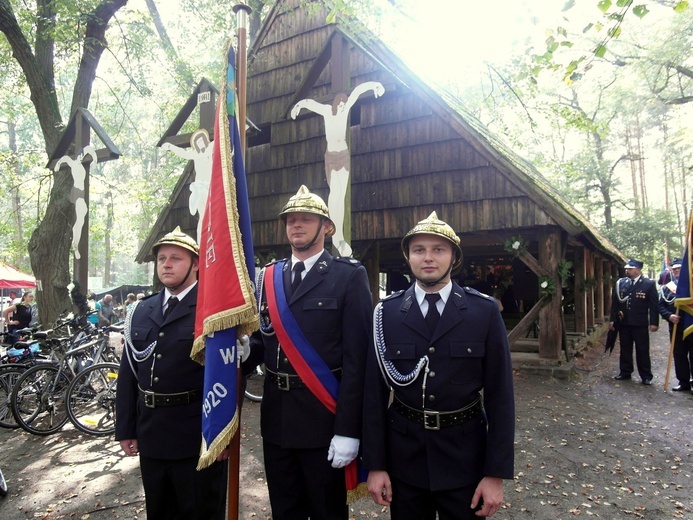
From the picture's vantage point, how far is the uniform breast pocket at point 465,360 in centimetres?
206

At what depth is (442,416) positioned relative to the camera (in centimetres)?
206

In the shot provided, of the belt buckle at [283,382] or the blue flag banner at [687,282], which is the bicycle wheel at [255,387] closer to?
the belt buckle at [283,382]

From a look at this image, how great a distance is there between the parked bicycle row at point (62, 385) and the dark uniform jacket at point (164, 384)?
10.8ft

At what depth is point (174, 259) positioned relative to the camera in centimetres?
271

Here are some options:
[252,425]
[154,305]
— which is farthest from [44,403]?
[154,305]

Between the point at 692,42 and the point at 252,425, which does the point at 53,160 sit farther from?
the point at 692,42

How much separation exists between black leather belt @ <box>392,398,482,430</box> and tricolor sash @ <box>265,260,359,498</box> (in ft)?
1.34

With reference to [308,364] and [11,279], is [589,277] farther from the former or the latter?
[11,279]

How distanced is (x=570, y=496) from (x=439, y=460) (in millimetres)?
2479

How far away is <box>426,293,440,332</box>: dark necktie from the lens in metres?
2.16

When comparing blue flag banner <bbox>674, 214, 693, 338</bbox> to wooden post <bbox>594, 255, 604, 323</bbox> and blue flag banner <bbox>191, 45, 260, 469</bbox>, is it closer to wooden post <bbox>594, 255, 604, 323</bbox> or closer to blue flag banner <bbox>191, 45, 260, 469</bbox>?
blue flag banner <bbox>191, 45, 260, 469</bbox>

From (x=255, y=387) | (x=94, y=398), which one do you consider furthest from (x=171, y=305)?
(x=255, y=387)

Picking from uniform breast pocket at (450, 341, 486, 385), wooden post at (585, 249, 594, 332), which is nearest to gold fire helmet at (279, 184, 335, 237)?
uniform breast pocket at (450, 341, 486, 385)

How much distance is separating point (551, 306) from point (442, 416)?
20.8 feet
